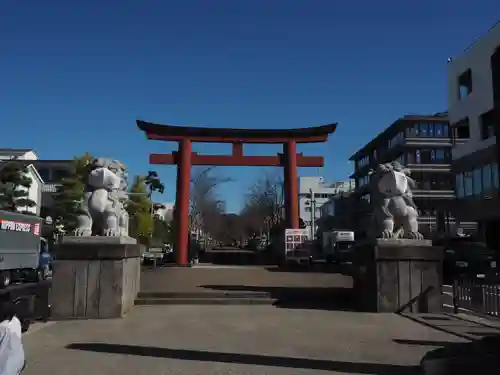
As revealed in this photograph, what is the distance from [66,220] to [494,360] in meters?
33.6

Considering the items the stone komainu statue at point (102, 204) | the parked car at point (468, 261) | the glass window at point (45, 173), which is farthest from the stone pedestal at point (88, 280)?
the glass window at point (45, 173)

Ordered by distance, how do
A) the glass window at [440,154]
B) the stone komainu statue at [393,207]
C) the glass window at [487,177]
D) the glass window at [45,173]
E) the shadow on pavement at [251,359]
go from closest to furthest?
the shadow on pavement at [251,359], the stone komainu statue at [393,207], the glass window at [487,177], the glass window at [440,154], the glass window at [45,173]

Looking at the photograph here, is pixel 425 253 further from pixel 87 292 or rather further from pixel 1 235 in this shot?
pixel 1 235

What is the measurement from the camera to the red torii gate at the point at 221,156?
26.9 metres

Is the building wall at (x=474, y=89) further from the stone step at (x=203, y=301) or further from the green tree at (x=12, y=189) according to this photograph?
the green tree at (x=12, y=189)

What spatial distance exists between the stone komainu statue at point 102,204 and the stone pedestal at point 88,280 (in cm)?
62

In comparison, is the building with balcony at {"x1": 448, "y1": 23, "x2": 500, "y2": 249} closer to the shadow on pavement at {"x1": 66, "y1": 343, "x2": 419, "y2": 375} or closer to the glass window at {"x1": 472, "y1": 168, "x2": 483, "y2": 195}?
the glass window at {"x1": 472, "y1": 168, "x2": 483, "y2": 195}

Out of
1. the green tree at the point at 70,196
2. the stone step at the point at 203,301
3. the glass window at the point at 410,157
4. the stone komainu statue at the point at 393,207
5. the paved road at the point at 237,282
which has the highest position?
the glass window at the point at 410,157

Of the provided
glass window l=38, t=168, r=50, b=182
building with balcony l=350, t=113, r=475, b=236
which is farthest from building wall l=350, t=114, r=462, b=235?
glass window l=38, t=168, r=50, b=182

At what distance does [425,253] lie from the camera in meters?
10.2

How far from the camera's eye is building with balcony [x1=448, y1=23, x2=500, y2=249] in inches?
1266

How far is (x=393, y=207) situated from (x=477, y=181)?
86.0ft

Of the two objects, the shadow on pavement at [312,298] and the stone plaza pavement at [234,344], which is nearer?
the stone plaza pavement at [234,344]

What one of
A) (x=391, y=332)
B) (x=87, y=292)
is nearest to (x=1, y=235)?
(x=87, y=292)
